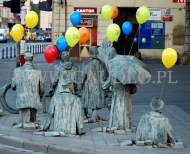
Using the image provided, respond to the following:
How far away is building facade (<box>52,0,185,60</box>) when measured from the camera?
38.9m

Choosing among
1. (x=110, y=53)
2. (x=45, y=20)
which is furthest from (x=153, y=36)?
(x=45, y=20)

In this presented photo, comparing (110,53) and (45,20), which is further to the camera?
(45,20)

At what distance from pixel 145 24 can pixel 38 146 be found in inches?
1131

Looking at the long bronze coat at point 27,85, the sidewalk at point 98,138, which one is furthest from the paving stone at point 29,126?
the long bronze coat at point 27,85

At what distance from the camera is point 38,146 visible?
11188 mm

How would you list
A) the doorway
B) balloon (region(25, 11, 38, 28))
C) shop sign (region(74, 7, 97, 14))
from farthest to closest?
1. the doorway
2. shop sign (region(74, 7, 97, 14))
3. balloon (region(25, 11, 38, 28))

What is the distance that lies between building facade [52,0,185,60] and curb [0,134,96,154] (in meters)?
27.1

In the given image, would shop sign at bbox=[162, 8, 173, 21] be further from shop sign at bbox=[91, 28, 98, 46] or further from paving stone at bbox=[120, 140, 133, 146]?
paving stone at bbox=[120, 140, 133, 146]

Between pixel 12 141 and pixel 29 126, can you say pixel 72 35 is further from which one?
pixel 12 141

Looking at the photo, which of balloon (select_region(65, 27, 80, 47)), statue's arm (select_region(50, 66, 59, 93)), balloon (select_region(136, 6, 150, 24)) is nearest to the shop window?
balloon (select_region(136, 6, 150, 24))

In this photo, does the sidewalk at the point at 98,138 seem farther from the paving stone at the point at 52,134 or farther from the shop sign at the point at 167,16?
the shop sign at the point at 167,16

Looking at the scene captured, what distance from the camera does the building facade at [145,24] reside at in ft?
128

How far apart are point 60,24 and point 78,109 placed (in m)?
27.2

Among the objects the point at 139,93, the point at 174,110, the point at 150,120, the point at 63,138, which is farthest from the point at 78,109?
the point at 139,93
